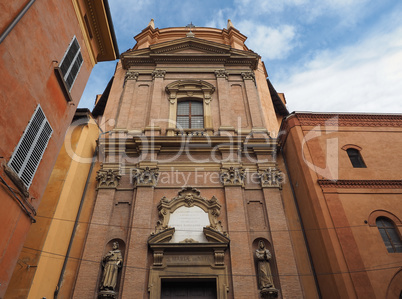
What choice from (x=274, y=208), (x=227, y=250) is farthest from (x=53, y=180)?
(x=274, y=208)

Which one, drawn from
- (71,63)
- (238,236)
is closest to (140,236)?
(238,236)

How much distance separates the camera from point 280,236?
10859 millimetres

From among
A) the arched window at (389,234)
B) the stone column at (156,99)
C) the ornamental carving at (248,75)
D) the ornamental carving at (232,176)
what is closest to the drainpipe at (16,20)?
the stone column at (156,99)

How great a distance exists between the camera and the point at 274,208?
11.6 metres

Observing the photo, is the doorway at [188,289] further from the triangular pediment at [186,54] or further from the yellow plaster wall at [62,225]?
the triangular pediment at [186,54]

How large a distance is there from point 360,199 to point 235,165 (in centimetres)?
463

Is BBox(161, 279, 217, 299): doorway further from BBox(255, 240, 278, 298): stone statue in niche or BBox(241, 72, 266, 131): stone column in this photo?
BBox(241, 72, 266, 131): stone column

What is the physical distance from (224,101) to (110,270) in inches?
365

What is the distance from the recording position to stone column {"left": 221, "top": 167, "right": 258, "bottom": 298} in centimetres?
970

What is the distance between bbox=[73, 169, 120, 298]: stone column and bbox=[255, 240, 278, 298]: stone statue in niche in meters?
5.06

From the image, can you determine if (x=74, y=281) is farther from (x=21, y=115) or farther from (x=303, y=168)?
(x=303, y=168)

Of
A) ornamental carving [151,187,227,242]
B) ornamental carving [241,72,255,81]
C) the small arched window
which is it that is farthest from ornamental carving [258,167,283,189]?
ornamental carving [241,72,255,81]

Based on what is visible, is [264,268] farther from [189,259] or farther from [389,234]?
[389,234]

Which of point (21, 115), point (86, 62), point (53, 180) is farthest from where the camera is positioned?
point (86, 62)
